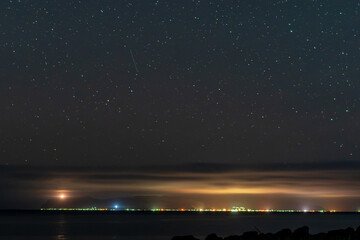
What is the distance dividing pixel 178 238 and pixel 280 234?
734 centimetres

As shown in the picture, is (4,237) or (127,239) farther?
(4,237)

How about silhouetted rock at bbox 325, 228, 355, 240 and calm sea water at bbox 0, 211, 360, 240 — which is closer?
silhouetted rock at bbox 325, 228, 355, 240

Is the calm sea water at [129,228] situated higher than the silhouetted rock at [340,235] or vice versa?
the calm sea water at [129,228]

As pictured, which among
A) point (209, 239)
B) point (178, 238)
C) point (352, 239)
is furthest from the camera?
point (209, 239)

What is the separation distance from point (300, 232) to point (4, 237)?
54003 millimetres

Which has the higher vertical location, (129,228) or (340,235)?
(129,228)

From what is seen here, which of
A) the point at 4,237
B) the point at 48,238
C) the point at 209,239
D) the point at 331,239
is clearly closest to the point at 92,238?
the point at 48,238

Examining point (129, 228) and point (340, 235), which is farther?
point (129, 228)

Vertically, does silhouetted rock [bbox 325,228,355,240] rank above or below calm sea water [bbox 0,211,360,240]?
below

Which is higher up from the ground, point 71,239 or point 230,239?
point 71,239

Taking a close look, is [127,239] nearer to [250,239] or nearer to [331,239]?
[250,239]

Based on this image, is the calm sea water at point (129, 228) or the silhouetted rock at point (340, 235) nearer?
the silhouetted rock at point (340, 235)

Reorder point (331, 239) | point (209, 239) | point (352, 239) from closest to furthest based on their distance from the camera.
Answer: point (352, 239), point (331, 239), point (209, 239)

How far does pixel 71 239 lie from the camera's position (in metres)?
64.8
